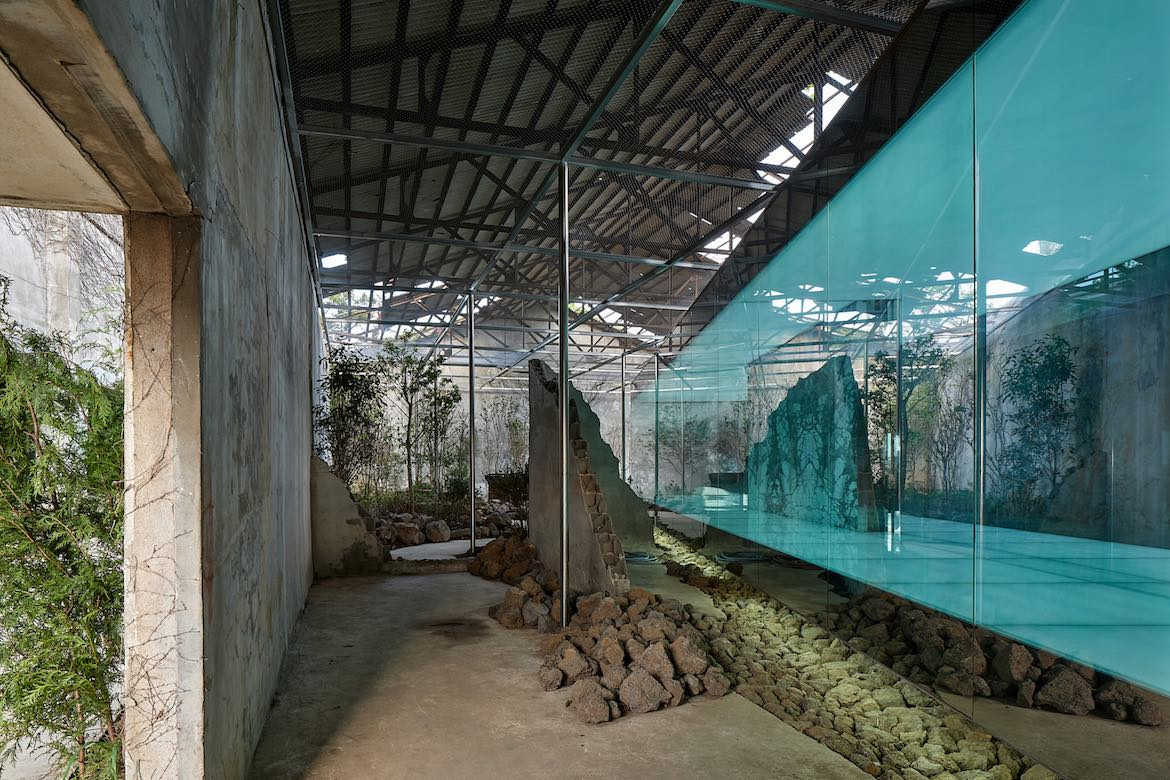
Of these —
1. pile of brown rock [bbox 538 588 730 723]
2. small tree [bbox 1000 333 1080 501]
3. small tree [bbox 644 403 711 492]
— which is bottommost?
pile of brown rock [bbox 538 588 730 723]

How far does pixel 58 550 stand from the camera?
7.03 feet

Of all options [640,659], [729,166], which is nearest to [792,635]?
[640,659]

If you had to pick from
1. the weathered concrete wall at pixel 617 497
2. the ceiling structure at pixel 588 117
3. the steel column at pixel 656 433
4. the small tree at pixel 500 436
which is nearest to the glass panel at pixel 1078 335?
the ceiling structure at pixel 588 117

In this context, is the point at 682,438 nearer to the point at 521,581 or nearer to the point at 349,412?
the point at 521,581

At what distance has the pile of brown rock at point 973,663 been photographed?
2488 mm

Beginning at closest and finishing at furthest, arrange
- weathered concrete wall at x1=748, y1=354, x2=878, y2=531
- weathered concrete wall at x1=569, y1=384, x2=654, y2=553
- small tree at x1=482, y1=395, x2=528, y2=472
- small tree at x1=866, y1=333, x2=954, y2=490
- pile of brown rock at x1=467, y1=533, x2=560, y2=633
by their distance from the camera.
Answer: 1. small tree at x1=866, y1=333, x2=954, y2=490
2. weathered concrete wall at x1=748, y1=354, x2=878, y2=531
3. pile of brown rock at x1=467, y1=533, x2=560, y2=633
4. weathered concrete wall at x1=569, y1=384, x2=654, y2=553
5. small tree at x1=482, y1=395, x2=528, y2=472

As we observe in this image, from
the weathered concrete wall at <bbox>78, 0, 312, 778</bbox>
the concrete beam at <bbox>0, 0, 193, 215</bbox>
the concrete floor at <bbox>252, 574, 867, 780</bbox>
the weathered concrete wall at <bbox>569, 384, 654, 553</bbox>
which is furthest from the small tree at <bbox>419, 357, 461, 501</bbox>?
the concrete beam at <bbox>0, 0, 193, 215</bbox>

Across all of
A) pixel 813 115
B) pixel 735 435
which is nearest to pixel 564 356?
pixel 735 435

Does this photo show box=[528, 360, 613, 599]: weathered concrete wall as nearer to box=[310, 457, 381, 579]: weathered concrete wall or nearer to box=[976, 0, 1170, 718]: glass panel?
box=[310, 457, 381, 579]: weathered concrete wall

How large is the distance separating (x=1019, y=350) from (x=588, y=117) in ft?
10.5

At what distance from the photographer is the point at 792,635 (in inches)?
202

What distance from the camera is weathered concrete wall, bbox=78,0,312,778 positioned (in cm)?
167

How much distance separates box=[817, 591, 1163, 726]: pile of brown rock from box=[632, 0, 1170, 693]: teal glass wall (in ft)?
0.26

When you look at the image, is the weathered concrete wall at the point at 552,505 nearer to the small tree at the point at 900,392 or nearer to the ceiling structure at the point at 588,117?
the ceiling structure at the point at 588,117
